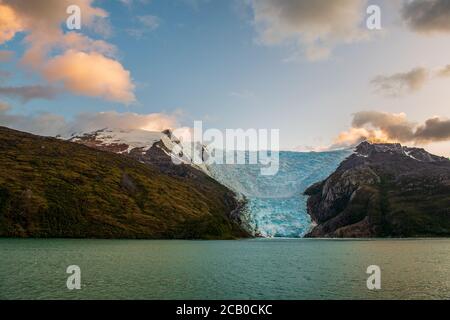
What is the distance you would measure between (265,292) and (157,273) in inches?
1049

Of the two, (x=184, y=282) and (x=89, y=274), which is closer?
(x=184, y=282)

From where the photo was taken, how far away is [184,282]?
71.4 meters

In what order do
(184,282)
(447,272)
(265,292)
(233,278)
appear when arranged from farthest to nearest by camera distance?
1. (447,272)
2. (233,278)
3. (184,282)
4. (265,292)
